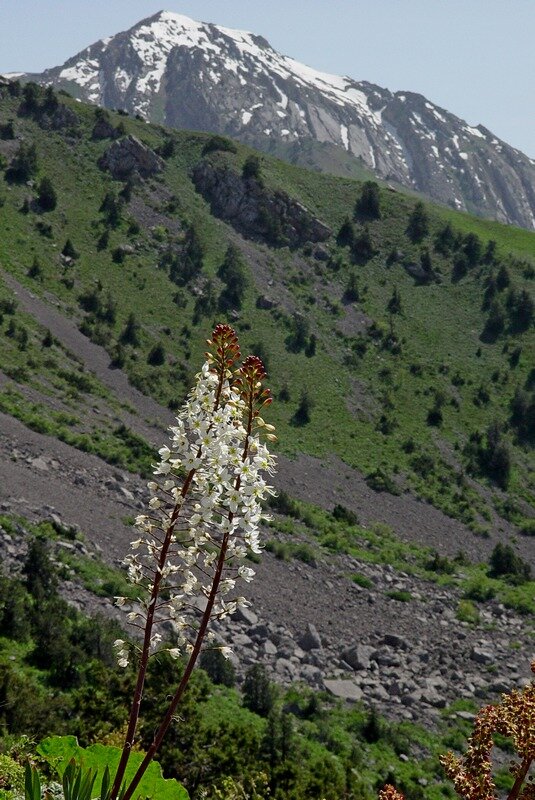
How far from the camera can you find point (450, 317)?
70.9 metres

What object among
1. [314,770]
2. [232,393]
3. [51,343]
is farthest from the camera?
[51,343]

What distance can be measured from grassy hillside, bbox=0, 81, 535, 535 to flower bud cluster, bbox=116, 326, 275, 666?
106 ft

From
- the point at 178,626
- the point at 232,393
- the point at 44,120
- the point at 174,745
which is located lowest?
the point at 174,745

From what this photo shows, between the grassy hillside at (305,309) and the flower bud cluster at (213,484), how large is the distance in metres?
32.4

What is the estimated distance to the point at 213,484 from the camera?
459cm

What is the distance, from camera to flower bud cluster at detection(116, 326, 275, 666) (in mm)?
4324

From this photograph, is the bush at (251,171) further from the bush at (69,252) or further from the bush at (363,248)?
the bush at (69,252)

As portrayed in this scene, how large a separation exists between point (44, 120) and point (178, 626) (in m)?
82.0

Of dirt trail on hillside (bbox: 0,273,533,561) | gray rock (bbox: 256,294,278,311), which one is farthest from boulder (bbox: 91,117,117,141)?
dirt trail on hillside (bbox: 0,273,533,561)

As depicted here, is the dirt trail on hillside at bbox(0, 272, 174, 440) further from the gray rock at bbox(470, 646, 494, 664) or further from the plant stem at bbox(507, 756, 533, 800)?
the plant stem at bbox(507, 756, 533, 800)

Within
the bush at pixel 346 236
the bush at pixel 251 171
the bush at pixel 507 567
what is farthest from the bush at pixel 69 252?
the bush at pixel 507 567

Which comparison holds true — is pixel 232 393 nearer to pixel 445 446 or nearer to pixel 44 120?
pixel 445 446

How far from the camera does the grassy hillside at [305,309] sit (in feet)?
168

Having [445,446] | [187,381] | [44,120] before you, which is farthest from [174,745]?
[44,120]
